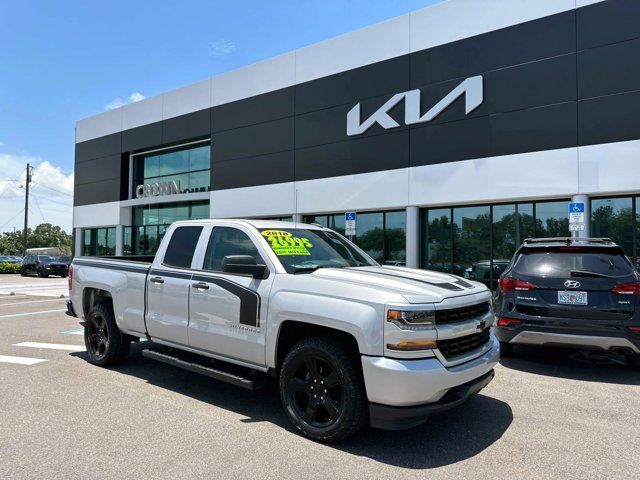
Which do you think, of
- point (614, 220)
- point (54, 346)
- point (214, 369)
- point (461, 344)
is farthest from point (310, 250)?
point (614, 220)

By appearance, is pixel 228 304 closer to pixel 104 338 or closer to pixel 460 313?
pixel 460 313

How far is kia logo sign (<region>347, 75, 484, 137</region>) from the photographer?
15125 mm

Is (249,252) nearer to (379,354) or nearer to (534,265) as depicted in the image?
(379,354)

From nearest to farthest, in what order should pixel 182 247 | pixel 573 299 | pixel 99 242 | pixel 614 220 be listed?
pixel 182 247 → pixel 573 299 → pixel 614 220 → pixel 99 242

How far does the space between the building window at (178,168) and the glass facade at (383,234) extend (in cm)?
926

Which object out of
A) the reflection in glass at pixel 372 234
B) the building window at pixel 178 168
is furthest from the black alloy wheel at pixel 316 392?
the building window at pixel 178 168

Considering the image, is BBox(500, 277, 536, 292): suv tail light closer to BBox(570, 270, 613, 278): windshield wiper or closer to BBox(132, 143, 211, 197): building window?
BBox(570, 270, 613, 278): windshield wiper

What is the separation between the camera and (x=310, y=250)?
491 centimetres

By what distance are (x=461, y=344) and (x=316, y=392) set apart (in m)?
1.27

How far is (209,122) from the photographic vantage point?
23016mm

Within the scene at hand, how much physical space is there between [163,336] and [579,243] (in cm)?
543

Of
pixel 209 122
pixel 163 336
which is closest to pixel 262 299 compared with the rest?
pixel 163 336

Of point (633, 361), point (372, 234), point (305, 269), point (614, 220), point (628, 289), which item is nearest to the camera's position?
point (305, 269)

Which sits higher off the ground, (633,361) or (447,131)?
(447,131)
